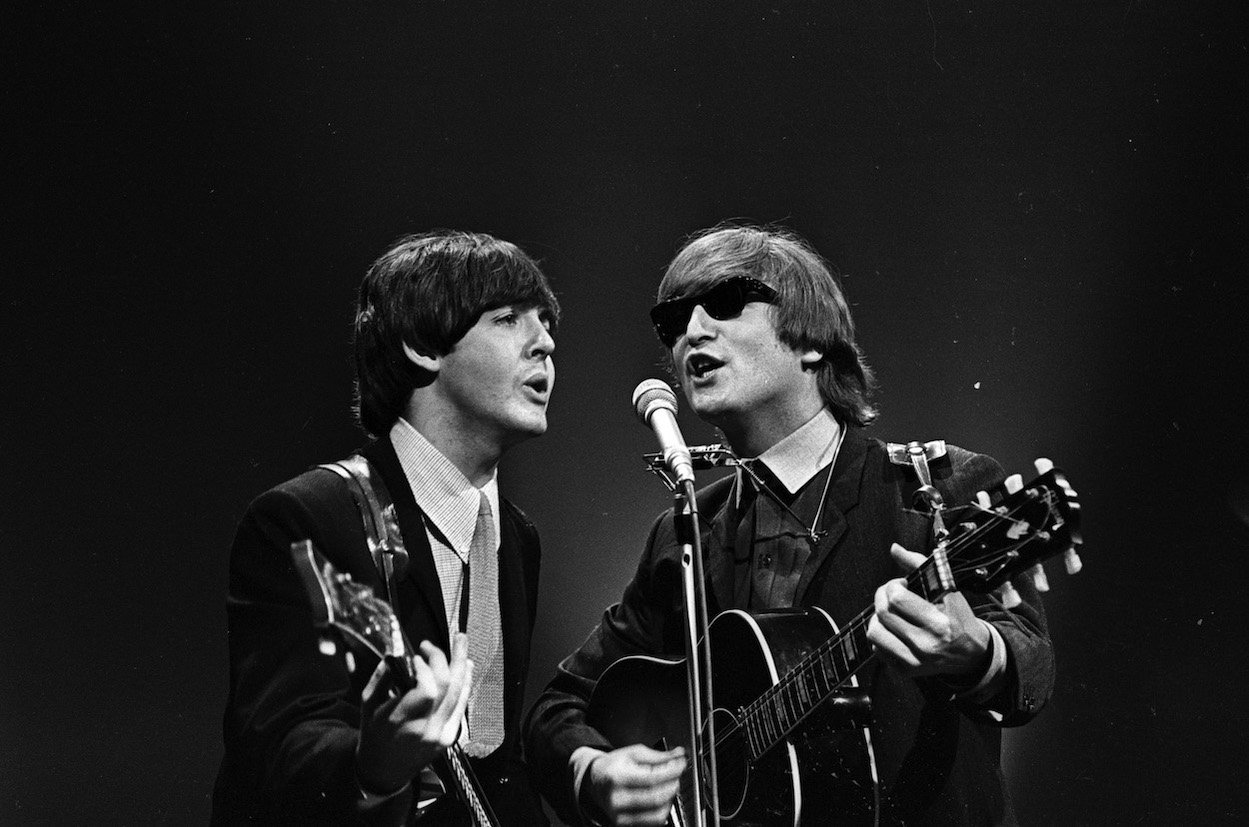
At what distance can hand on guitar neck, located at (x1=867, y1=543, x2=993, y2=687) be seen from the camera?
7.21ft

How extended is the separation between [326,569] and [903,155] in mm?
2664

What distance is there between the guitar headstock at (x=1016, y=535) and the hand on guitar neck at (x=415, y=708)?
40.0 inches

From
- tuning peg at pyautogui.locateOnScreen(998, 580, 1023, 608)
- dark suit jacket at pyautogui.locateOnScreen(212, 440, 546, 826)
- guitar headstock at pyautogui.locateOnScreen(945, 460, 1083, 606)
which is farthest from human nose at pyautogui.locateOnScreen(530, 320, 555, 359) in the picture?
tuning peg at pyautogui.locateOnScreen(998, 580, 1023, 608)

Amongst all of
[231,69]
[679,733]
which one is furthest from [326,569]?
[231,69]

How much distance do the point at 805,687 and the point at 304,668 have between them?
115cm

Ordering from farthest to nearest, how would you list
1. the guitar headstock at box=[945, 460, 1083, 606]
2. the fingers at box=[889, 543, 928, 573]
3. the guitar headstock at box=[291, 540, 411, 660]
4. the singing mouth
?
the singing mouth < the fingers at box=[889, 543, 928, 573] < the guitar headstock at box=[945, 460, 1083, 606] < the guitar headstock at box=[291, 540, 411, 660]

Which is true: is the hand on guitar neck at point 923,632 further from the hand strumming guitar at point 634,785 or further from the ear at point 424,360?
the ear at point 424,360

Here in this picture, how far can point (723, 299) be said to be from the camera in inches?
127

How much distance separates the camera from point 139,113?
3467mm

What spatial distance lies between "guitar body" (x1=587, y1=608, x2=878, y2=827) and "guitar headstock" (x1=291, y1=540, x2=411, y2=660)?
1.04 m

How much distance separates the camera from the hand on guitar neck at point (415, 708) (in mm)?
2006

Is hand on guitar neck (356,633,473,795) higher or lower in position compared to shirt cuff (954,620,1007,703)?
higher

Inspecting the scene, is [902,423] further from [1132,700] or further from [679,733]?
[679,733]

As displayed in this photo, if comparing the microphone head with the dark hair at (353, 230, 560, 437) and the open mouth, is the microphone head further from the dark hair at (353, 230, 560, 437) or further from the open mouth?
the dark hair at (353, 230, 560, 437)
